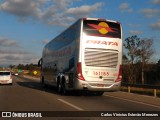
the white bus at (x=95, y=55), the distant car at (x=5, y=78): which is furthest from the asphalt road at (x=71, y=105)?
the distant car at (x=5, y=78)

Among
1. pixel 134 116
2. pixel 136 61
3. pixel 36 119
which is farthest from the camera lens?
pixel 136 61

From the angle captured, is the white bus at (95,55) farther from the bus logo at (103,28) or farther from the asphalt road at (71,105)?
the asphalt road at (71,105)

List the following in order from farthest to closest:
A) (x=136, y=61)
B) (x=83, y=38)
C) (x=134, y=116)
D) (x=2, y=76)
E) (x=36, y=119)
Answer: (x=136, y=61) < (x=2, y=76) < (x=83, y=38) < (x=134, y=116) < (x=36, y=119)

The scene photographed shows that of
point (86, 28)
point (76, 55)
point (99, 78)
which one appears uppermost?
point (86, 28)

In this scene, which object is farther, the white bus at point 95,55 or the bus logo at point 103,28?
the bus logo at point 103,28

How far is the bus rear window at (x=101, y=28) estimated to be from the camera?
62.8 feet

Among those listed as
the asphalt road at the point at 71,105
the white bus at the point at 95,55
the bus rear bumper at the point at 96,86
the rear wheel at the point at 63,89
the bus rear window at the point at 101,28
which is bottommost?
the asphalt road at the point at 71,105

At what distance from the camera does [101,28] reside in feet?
63.7

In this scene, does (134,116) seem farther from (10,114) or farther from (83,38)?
(83,38)

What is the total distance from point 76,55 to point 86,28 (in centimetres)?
160

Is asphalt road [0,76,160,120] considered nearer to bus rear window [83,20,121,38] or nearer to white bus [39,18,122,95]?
white bus [39,18,122,95]

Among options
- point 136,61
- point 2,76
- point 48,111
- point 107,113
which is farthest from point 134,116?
point 136,61

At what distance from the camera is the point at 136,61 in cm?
7862

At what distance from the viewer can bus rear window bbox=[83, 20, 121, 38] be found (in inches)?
754
